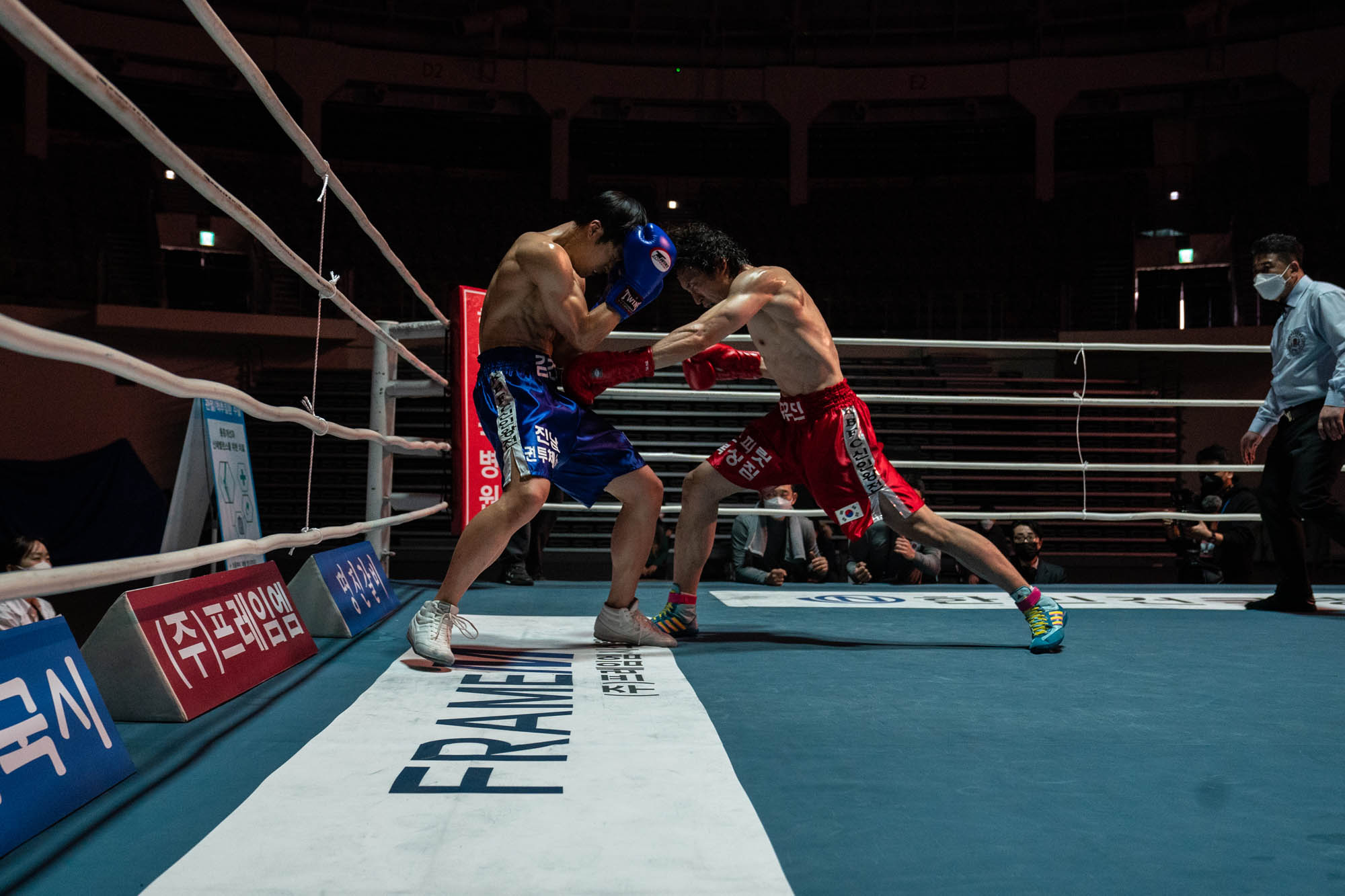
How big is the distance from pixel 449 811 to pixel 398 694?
2.06 ft

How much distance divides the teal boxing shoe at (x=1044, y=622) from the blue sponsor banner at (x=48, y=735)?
1737 millimetres

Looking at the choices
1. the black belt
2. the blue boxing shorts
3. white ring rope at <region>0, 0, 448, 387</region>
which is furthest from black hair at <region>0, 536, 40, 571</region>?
the black belt

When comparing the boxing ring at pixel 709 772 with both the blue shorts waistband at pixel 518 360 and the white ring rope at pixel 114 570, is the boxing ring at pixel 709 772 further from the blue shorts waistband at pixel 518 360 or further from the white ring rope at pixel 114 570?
the blue shorts waistband at pixel 518 360

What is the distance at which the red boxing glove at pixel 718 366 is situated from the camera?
7.55 ft

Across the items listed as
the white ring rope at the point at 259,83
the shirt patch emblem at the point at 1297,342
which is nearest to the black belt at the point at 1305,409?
the shirt patch emblem at the point at 1297,342

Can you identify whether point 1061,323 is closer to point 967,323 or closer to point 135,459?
point 967,323

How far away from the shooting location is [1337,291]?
8.95 feet

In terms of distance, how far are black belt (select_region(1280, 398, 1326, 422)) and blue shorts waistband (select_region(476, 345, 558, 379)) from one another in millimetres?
2246

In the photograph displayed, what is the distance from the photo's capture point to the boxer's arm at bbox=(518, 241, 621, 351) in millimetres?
1950

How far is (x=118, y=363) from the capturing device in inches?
41.9

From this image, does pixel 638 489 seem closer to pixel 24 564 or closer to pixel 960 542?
Answer: pixel 960 542

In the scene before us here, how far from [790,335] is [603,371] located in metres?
0.50

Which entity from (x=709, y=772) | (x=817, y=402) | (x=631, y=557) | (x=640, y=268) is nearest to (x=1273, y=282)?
(x=817, y=402)

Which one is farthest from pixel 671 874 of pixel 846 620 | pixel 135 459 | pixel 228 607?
pixel 135 459
